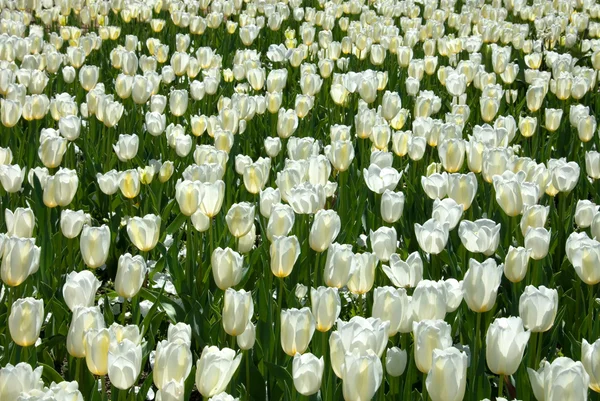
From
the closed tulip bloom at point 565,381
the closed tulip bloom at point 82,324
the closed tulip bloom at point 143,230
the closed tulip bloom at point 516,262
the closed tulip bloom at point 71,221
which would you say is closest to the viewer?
the closed tulip bloom at point 565,381

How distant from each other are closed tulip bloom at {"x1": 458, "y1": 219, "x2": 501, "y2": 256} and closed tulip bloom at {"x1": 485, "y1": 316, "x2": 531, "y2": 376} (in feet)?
2.20

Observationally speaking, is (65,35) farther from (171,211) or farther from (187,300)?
(187,300)

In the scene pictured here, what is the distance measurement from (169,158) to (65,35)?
254 cm

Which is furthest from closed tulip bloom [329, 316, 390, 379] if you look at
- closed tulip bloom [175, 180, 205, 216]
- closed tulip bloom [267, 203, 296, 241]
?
closed tulip bloom [175, 180, 205, 216]

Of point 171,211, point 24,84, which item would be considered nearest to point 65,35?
point 24,84

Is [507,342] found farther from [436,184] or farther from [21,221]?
[21,221]

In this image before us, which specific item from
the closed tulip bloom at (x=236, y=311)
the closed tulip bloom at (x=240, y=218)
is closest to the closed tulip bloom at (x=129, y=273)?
the closed tulip bloom at (x=236, y=311)

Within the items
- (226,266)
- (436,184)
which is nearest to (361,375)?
(226,266)

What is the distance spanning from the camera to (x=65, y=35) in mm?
5965

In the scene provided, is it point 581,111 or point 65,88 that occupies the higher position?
point 581,111

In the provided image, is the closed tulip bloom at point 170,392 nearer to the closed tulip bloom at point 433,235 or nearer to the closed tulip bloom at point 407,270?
the closed tulip bloom at point 407,270

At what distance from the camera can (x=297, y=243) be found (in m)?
2.20

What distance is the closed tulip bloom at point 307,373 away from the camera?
64.7 inches

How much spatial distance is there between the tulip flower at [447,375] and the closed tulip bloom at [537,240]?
0.84 m
